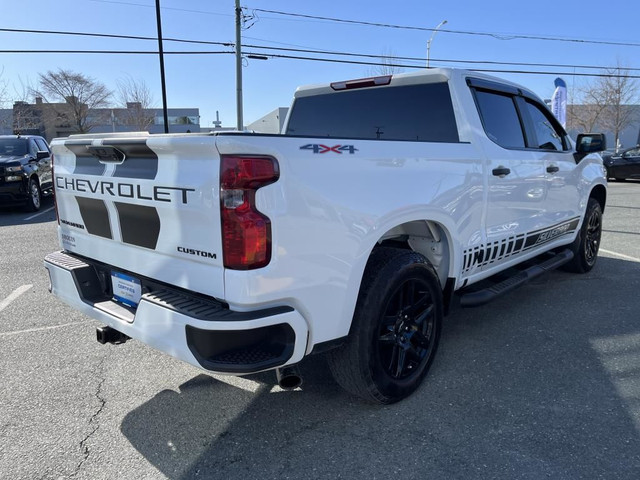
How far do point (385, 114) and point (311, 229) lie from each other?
1928 mm

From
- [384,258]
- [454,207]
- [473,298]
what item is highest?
[454,207]

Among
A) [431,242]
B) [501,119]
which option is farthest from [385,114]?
[431,242]

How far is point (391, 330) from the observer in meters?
2.82

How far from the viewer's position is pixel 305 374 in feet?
10.7

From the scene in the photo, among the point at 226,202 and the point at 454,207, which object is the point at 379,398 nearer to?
the point at 454,207

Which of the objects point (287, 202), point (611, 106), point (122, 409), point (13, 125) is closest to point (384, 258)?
→ point (287, 202)

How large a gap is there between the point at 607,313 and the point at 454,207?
236cm

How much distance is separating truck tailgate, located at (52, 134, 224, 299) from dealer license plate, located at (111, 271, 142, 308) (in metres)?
0.05

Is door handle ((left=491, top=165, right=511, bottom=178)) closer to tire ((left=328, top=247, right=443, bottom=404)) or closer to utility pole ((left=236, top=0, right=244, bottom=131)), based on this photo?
tire ((left=328, top=247, right=443, bottom=404))

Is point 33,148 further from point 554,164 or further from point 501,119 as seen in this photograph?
point 554,164

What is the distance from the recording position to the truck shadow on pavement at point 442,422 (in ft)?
7.65

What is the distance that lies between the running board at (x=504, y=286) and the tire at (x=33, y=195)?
11055 millimetres

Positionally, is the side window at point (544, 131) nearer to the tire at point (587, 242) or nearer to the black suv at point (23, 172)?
the tire at point (587, 242)

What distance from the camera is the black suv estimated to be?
10.8 meters
